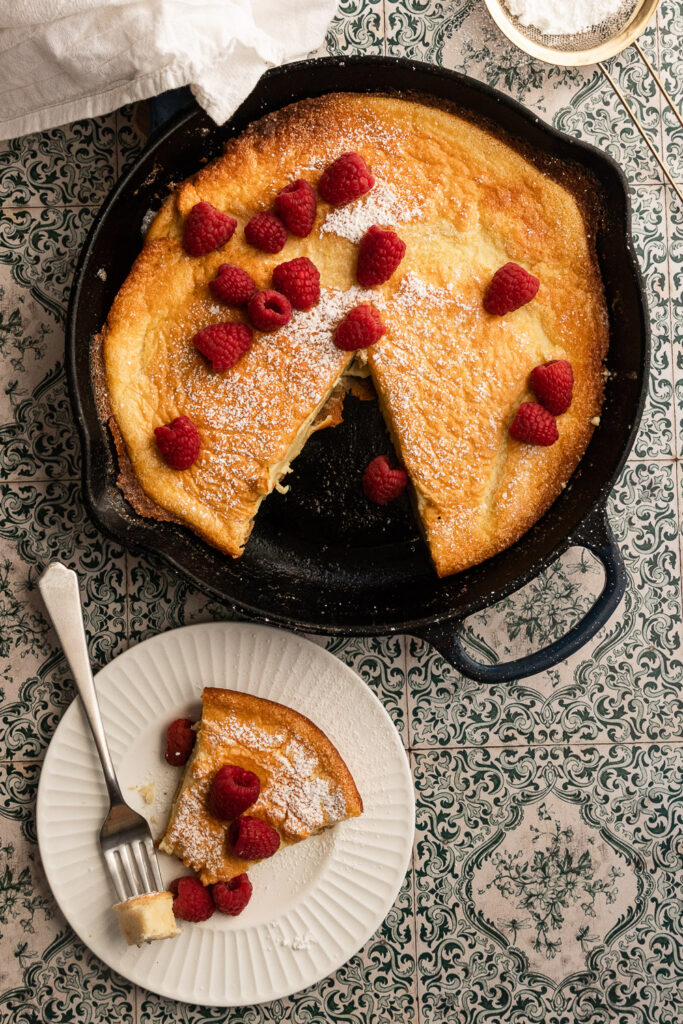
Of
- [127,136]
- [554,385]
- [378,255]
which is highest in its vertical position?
[127,136]

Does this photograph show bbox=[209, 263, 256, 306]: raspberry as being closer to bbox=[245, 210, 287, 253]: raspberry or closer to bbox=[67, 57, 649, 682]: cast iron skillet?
bbox=[245, 210, 287, 253]: raspberry

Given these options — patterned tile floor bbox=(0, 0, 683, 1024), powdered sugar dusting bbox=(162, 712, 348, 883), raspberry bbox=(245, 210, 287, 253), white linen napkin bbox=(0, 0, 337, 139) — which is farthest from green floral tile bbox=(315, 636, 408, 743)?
white linen napkin bbox=(0, 0, 337, 139)

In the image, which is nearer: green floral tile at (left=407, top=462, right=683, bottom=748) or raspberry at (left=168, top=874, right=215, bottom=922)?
raspberry at (left=168, top=874, right=215, bottom=922)

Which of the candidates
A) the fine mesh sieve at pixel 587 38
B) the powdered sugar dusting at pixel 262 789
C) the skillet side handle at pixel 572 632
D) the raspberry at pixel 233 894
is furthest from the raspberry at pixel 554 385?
the raspberry at pixel 233 894

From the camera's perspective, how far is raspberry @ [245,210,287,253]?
81.1 inches

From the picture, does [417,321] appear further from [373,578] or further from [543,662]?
[543,662]

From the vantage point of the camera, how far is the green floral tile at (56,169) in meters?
2.29

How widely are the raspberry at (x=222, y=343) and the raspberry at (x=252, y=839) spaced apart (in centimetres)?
119

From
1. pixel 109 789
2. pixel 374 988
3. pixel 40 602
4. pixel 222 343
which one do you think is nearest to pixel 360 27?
pixel 222 343

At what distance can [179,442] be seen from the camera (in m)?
A: 2.07

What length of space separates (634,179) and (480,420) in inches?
34.6

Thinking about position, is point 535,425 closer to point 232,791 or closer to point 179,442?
point 179,442

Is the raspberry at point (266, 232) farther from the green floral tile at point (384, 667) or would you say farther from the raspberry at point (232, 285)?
the green floral tile at point (384, 667)

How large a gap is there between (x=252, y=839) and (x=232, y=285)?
4.69ft
